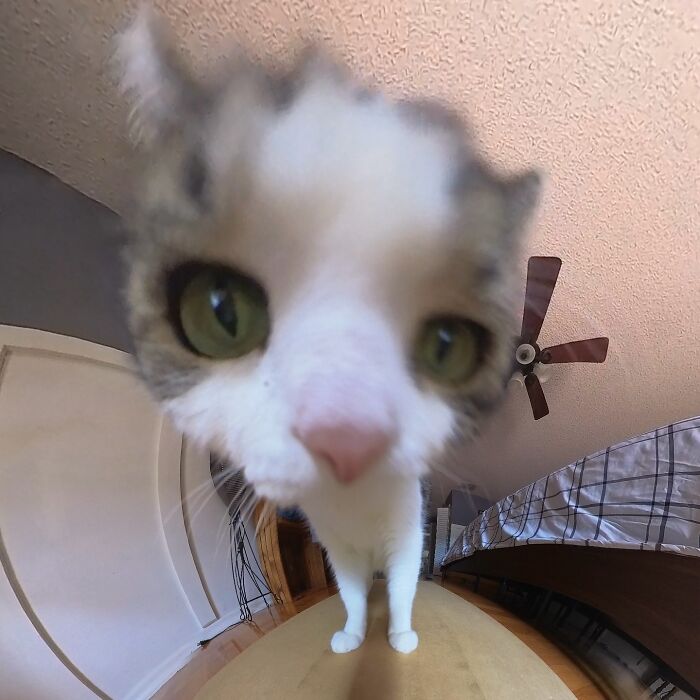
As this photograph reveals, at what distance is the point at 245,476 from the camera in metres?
0.24

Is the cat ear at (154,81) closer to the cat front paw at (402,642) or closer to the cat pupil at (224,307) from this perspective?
Result: the cat pupil at (224,307)

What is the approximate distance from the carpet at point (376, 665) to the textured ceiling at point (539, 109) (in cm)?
15

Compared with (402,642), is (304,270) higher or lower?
higher

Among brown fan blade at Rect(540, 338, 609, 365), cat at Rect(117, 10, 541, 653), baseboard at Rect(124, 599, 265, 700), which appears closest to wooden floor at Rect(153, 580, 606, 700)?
baseboard at Rect(124, 599, 265, 700)

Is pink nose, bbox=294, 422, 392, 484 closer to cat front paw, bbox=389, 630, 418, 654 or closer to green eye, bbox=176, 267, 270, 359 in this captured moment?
green eye, bbox=176, 267, 270, 359

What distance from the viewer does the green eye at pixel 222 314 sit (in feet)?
0.70

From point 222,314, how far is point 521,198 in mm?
173

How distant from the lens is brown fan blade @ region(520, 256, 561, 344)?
0.29 metres

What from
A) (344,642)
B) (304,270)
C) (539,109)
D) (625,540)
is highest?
(539,109)

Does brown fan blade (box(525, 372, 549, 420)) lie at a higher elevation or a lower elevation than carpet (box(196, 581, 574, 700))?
higher

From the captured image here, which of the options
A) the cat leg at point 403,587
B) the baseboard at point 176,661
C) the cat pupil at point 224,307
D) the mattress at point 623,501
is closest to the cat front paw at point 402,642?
the cat leg at point 403,587

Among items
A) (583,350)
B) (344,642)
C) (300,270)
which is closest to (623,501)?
(583,350)

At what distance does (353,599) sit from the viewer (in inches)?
16.8

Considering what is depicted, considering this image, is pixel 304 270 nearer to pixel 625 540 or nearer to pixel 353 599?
pixel 353 599
